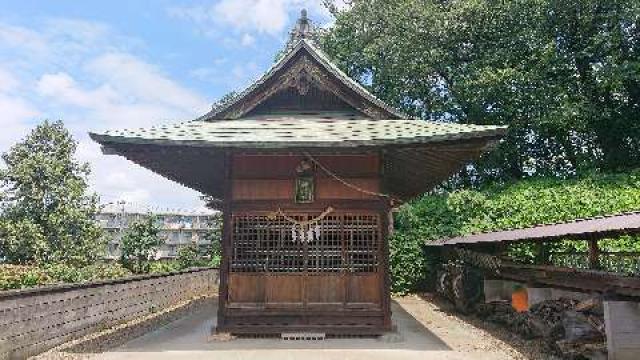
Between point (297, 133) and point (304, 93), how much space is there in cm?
172

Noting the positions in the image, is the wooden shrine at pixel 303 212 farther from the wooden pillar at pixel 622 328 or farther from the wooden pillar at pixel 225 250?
the wooden pillar at pixel 622 328

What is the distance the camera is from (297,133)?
11.6m

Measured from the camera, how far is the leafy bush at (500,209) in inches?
848

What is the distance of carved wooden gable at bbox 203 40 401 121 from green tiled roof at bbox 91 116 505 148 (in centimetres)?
34

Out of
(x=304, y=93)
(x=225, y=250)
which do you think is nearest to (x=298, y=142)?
(x=304, y=93)

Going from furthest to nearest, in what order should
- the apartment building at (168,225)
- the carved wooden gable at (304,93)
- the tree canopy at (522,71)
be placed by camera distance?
1. the apartment building at (168,225)
2. the tree canopy at (522,71)
3. the carved wooden gable at (304,93)

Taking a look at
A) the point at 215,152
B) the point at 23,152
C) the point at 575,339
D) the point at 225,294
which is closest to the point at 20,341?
the point at 225,294

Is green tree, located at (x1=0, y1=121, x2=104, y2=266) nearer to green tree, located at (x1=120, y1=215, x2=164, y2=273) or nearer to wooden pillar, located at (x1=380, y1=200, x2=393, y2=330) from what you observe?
green tree, located at (x1=120, y1=215, x2=164, y2=273)

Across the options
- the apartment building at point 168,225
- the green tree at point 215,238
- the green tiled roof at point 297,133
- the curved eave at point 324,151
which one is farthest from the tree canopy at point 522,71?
the apartment building at point 168,225

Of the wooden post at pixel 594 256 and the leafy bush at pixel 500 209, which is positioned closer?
the wooden post at pixel 594 256

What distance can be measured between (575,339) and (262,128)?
7.87m

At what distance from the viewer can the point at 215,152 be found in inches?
451

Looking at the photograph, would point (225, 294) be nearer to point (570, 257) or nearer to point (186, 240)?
point (570, 257)

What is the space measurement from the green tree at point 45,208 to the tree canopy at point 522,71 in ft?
68.2
